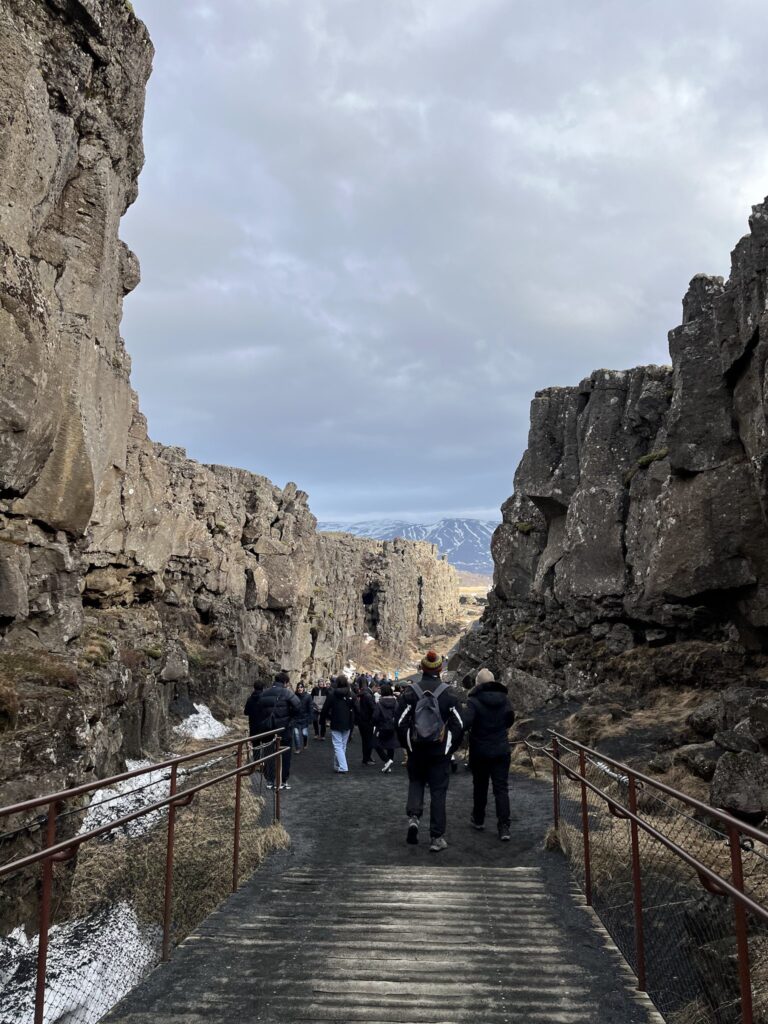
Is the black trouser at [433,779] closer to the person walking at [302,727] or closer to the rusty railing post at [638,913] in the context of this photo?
the rusty railing post at [638,913]

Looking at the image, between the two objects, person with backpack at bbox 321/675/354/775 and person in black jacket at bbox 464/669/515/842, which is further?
person with backpack at bbox 321/675/354/775

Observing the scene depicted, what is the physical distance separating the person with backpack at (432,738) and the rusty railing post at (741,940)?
5.23 meters

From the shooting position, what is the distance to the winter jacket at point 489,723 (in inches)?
398

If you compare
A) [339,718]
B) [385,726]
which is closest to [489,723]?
[339,718]

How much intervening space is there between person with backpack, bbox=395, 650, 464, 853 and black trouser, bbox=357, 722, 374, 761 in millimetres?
10087

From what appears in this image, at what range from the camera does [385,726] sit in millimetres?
18188

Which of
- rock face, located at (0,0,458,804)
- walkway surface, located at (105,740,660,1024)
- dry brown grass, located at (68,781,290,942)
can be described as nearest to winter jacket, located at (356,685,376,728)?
rock face, located at (0,0,458,804)

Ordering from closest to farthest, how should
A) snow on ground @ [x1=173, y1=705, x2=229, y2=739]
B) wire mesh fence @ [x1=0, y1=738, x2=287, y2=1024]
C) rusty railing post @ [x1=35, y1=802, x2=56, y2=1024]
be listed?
rusty railing post @ [x1=35, y1=802, x2=56, y2=1024] < wire mesh fence @ [x1=0, y1=738, x2=287, y2=1024] < snow on ground @ [x1=173, y1=705, x2=229, y2=739]

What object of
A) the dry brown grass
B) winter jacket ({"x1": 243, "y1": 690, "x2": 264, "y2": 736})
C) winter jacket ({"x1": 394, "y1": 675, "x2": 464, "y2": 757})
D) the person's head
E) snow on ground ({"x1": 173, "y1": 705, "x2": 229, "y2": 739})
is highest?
the person's head

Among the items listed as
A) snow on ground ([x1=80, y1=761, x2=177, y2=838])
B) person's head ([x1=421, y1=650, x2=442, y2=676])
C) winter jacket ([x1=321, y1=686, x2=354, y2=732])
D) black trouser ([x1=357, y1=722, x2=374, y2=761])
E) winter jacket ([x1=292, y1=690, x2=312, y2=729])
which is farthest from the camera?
winter jacket ([x1=292, y1=690, x2=312, y2=729])

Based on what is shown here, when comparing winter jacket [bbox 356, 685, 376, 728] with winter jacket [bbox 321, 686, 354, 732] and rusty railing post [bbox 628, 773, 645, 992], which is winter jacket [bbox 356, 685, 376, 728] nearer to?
winter jacket [bbox 321, 686, 354, 732]

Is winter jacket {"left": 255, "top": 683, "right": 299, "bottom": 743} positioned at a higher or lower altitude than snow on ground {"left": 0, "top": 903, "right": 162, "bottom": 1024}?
higher

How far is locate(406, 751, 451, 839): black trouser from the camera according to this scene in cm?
928

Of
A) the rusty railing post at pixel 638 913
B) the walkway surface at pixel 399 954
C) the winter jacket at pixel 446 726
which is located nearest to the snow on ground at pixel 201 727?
the walkway surface at pixel 399 954
